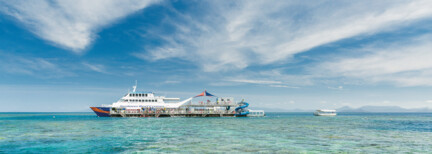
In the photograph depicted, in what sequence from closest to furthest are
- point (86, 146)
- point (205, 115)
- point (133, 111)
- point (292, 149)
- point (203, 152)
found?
point (203, 152) → point (292, 149) → point (86, 146) → point (133, 111) → point (205, 115)

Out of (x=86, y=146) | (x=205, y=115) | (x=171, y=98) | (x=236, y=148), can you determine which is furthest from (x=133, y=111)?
(x=236, y=148)

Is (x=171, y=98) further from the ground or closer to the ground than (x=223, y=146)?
further from the ground

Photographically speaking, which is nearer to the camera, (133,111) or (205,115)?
(133,111)

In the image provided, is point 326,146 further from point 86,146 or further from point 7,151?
point 7,151

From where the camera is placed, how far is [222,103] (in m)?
70.4

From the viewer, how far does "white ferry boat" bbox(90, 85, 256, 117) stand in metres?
63.7

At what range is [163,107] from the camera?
66.6m

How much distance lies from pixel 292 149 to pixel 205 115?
53748 millimetres

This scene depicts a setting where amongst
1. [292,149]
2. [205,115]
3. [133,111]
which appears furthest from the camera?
[205,115]

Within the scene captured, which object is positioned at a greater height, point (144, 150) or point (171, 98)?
point (171, 98)

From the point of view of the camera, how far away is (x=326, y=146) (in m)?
18.8

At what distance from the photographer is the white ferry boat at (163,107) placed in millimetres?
63656

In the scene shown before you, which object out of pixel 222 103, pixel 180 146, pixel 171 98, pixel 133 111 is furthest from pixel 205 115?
pixel 180 146

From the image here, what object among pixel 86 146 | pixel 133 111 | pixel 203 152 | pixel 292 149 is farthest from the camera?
pixel 133 111
